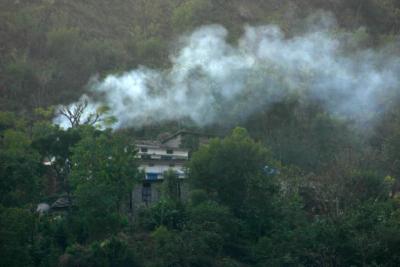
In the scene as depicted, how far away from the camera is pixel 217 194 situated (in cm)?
3384

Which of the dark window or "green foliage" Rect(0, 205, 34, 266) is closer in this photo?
"green foliage" Rect(0, 205, 34, 266)

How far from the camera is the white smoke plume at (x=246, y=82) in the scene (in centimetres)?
4634

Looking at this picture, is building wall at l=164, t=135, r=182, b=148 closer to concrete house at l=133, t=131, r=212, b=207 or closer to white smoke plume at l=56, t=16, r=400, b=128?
concrete house at l=133, t=131, r=212, b=207

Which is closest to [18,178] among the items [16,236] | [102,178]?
[102,178]

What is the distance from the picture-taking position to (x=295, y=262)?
29172mm

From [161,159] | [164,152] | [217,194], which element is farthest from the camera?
[164,152]

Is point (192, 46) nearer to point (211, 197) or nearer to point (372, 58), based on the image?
point (372, 58)

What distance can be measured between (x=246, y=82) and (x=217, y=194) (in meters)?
14.6

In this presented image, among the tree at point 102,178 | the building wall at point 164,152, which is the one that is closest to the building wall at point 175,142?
the building wall at point 164,152

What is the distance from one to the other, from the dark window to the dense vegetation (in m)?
1.35

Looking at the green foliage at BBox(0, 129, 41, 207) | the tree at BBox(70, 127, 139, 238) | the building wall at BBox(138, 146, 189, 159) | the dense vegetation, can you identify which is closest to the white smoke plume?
the dense vegetation

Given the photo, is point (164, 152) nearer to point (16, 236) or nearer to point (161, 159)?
point (161, 159)

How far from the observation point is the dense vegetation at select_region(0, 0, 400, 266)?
94.2 ft

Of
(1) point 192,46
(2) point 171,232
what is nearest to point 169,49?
(1) point 192,46
